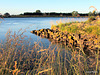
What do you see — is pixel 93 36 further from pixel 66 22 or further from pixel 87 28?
pixel 66 22

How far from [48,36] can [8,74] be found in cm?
798

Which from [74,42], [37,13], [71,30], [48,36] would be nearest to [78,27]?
[71,30]

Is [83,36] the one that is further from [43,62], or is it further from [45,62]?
[45,62]

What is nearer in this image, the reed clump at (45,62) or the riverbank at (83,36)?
the reed clump at (45,62)

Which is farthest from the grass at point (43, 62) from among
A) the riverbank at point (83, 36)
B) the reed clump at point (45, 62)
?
the riverbank at point (83, 36)

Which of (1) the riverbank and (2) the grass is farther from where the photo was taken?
(1) the riverbank

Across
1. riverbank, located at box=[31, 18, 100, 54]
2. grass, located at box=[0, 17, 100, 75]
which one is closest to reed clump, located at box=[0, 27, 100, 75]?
grass, located at box=[0, 17, 100, 75]

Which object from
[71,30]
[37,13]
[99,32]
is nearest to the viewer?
[99,32]

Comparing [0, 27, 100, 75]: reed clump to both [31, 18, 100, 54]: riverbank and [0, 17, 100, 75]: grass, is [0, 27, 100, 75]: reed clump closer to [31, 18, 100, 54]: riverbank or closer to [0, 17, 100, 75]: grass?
[0, 17, 100, 75]: grass

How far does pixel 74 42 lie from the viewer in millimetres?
7531

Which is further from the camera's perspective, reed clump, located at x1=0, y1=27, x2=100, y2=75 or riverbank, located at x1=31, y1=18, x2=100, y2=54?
riverbank, located at x1=31, y1=18, x2=100, y2=54

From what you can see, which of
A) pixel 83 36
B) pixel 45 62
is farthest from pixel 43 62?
pixel 83 36

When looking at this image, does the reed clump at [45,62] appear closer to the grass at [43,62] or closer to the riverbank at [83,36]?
the grass at [43,62]

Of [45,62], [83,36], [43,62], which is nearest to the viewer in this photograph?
[45,62]
